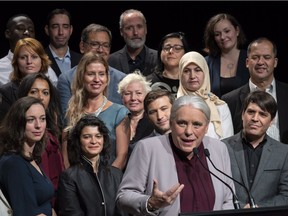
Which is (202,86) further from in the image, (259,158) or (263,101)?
(259,158)

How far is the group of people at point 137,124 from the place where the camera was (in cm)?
440

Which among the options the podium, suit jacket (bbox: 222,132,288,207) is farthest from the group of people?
the podium

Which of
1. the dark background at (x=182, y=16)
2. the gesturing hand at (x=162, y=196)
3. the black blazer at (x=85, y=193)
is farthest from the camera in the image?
the dark background at (x=182, y=16)

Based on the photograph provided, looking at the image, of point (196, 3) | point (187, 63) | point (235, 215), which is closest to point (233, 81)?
point (187, 63)

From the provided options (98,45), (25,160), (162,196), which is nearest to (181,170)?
(162,196)

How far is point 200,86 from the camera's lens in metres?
6.11

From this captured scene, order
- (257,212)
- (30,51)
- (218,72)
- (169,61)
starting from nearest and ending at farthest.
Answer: (257,212), (30,51), (169,61), (218,72)

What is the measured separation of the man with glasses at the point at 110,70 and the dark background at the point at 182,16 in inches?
34.6

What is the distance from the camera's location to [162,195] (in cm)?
396

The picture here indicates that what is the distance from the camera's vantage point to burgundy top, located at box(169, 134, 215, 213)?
4.33 m

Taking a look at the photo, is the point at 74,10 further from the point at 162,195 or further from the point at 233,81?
the point at 162,195

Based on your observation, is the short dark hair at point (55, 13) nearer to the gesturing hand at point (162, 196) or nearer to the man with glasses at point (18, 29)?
the man with glasses at point (18, 29)

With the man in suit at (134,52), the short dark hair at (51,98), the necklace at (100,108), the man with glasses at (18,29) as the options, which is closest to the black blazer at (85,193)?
the short dark hair at (51,98)

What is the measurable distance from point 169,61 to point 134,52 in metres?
0.59
